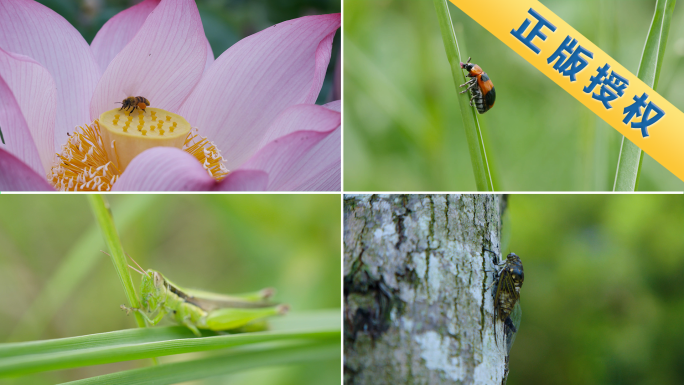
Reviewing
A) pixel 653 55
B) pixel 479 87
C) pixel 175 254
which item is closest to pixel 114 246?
pixel 175 254

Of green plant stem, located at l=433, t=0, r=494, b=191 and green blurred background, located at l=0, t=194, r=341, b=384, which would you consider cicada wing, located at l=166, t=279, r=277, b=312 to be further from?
green plant stem, located at l=433, t=0, r=494, b=191

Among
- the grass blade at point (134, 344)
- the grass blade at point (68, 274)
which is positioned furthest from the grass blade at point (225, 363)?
the grass blade at point (68, 274)

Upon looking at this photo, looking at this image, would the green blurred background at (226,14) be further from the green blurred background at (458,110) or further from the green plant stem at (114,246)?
the green plant stem at (114,246)

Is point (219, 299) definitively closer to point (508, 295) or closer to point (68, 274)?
point (68, 274)

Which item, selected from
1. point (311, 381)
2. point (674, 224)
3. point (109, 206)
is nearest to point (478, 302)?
point (311, 381)

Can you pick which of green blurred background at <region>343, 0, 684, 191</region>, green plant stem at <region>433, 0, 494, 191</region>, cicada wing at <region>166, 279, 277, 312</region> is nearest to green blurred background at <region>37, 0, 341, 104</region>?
green blurred background at <region>343, 0, 684, 191</region>

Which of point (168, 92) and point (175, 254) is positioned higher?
point (168, 92)
